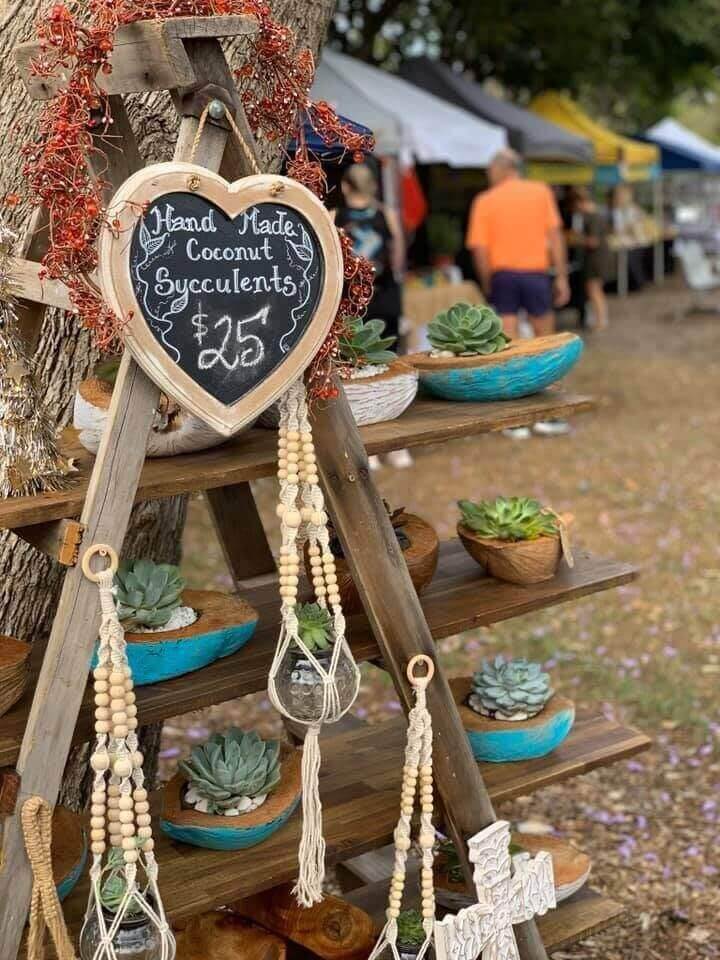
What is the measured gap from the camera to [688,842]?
337 centimetres

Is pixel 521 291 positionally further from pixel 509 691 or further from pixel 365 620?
pixel 365 620

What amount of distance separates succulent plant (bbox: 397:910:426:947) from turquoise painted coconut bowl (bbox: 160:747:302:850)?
305mm

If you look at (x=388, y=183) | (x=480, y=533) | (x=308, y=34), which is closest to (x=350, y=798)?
(x=480, y=533)

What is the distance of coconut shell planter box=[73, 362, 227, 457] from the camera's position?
6.24 ft

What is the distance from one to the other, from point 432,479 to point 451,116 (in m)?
3.75

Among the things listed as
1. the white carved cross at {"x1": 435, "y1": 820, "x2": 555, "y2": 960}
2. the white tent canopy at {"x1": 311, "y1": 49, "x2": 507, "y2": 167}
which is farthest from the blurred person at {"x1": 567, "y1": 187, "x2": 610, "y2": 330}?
the white carved cross at {"x1": 435, "y1": 820, "x2": 555, "y2": 960}

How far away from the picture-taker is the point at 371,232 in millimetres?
6680

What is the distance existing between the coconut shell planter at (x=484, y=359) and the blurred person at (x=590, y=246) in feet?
34.9

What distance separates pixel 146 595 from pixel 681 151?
55.9ft

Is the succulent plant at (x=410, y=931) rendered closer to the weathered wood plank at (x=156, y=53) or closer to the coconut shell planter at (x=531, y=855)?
the coconut shell planter at (x=531, y=855)

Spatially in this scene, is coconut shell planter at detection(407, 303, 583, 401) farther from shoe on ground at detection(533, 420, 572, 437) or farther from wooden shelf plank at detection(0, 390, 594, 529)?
shoe on ground at detection(533, 420, 572, 437)

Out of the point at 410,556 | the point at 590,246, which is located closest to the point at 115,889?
the point at 410,556

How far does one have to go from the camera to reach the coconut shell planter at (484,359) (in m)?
2.24

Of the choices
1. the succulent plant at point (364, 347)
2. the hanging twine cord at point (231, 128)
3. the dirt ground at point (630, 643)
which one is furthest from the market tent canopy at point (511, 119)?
the hanging twine cord at point (231, 128)
